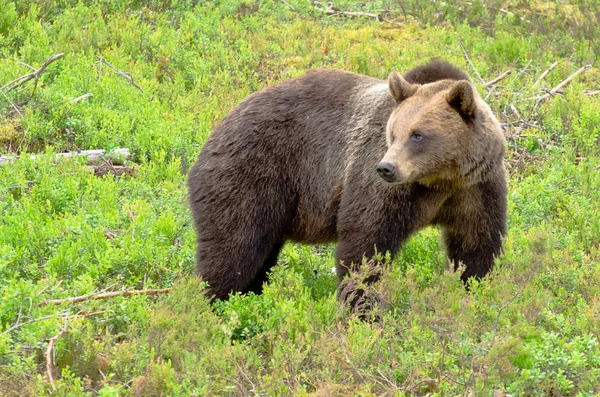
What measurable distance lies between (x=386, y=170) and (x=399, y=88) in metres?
0.71

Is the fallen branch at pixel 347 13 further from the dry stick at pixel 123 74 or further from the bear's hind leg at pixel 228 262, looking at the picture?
the bear's hind leg at pixel 228 262

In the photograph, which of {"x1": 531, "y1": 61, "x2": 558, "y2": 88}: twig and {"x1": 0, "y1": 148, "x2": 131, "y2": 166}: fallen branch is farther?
{"x1": 531, "y1": 61, "x2": 558, "y2": 88}: twig

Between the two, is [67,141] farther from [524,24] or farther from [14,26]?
[524,24]

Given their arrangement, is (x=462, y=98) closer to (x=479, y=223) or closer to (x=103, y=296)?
(x=479, y=223)

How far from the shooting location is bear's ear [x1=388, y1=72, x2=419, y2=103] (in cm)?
545

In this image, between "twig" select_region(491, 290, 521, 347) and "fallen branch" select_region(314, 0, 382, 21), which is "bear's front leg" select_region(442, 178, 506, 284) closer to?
"twig" select_region(491, 290, 521, 347)

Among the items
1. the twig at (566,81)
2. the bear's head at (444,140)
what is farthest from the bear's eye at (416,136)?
the twig at (566,81)

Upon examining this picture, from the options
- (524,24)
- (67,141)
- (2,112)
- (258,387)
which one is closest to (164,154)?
(67,141)

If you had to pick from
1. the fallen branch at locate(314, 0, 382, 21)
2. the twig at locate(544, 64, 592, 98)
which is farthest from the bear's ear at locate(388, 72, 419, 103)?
the fallen branch at locate(314, 0, 382, 21)

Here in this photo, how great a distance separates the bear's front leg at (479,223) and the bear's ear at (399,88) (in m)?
0.74

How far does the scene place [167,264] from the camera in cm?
637

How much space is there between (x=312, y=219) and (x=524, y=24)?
7537 millimetres

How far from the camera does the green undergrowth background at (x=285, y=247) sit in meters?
4.39

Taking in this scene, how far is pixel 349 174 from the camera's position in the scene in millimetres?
5750
